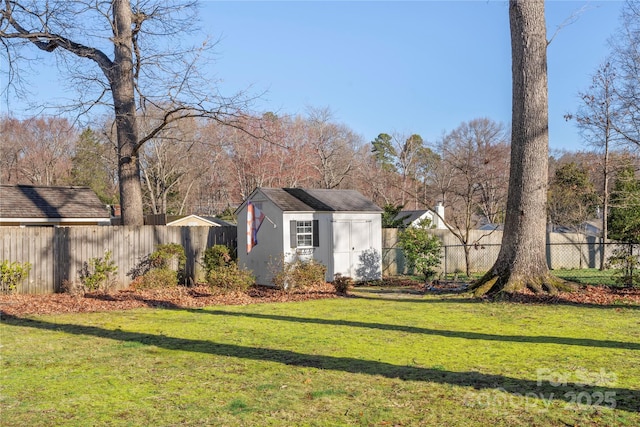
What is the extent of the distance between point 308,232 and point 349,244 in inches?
63.9

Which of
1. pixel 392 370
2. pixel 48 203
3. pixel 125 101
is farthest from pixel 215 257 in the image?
pixel 392 370

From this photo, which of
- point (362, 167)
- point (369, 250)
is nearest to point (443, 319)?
point (369, 250)

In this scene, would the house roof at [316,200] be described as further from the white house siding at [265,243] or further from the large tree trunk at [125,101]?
the large tree trunk at [125,101]

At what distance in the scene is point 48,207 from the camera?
794 inches

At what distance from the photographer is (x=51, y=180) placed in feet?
152

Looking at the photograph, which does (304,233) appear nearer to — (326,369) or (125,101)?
(125,101)

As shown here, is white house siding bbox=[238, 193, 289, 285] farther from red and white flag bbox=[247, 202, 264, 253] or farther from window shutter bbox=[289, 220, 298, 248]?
red and white flag bbox=[247, 202, 264, 253]

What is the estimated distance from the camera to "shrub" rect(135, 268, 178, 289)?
54.2 ft

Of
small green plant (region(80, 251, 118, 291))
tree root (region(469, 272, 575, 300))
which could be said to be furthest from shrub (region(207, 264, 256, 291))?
tree root (region(469, 272, 575, 300))

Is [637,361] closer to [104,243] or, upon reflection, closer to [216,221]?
[104,243]

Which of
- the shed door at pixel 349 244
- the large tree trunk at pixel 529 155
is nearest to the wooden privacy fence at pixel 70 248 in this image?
the shed door at pixel 349 244

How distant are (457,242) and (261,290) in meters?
12.1

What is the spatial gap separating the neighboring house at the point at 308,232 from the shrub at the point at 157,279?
2.50m

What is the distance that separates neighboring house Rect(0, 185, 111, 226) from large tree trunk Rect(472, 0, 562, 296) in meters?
14.3
